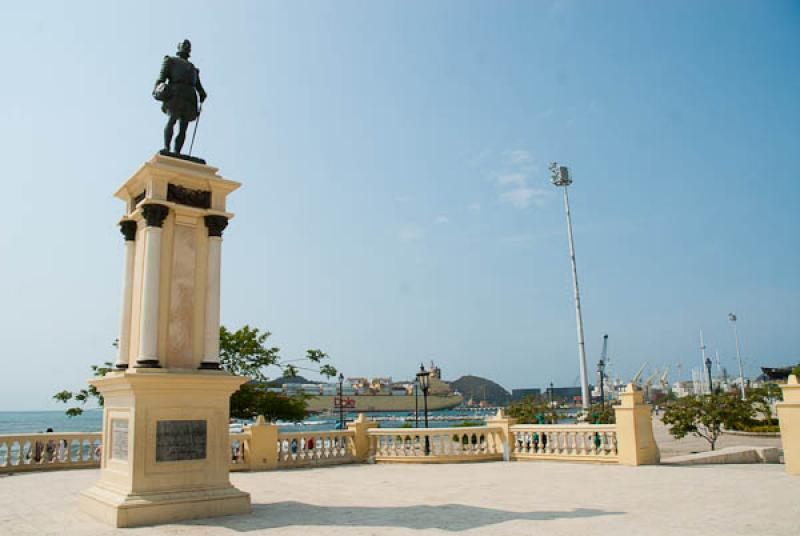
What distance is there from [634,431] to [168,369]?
11885mm

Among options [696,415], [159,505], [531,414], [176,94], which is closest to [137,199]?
[176,94]

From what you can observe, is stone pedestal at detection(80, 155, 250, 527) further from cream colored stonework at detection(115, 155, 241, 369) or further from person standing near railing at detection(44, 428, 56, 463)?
person standing near railing at detection(44, 428, 56, 463)

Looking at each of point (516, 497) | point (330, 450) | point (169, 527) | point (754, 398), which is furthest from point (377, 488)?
point (754, 398)

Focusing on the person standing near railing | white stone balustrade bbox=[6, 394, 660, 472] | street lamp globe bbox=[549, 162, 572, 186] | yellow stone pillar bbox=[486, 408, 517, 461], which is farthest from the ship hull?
yellow stone pillar bbox=[486, 408, 517, 461]

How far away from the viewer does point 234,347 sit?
91.3 feet

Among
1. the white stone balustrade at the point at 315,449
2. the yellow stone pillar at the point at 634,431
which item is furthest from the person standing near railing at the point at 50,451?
the yellow stone pillar at the point at 634,431

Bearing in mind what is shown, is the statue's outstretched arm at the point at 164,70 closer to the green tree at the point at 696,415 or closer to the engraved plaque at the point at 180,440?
the engraved plaque at the point at 180,440

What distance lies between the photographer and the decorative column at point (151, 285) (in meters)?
10.4

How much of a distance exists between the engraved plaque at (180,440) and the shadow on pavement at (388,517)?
1.11 metres

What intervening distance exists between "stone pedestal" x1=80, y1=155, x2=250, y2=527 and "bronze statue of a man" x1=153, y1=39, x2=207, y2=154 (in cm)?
100

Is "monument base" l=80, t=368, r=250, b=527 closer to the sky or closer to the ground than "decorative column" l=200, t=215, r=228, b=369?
closer to the ground

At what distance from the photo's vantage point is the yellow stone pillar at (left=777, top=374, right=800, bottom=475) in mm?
13812

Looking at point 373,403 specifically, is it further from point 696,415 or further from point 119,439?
point 119,439

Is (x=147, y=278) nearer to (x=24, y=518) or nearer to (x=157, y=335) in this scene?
(x=157, y=335)
